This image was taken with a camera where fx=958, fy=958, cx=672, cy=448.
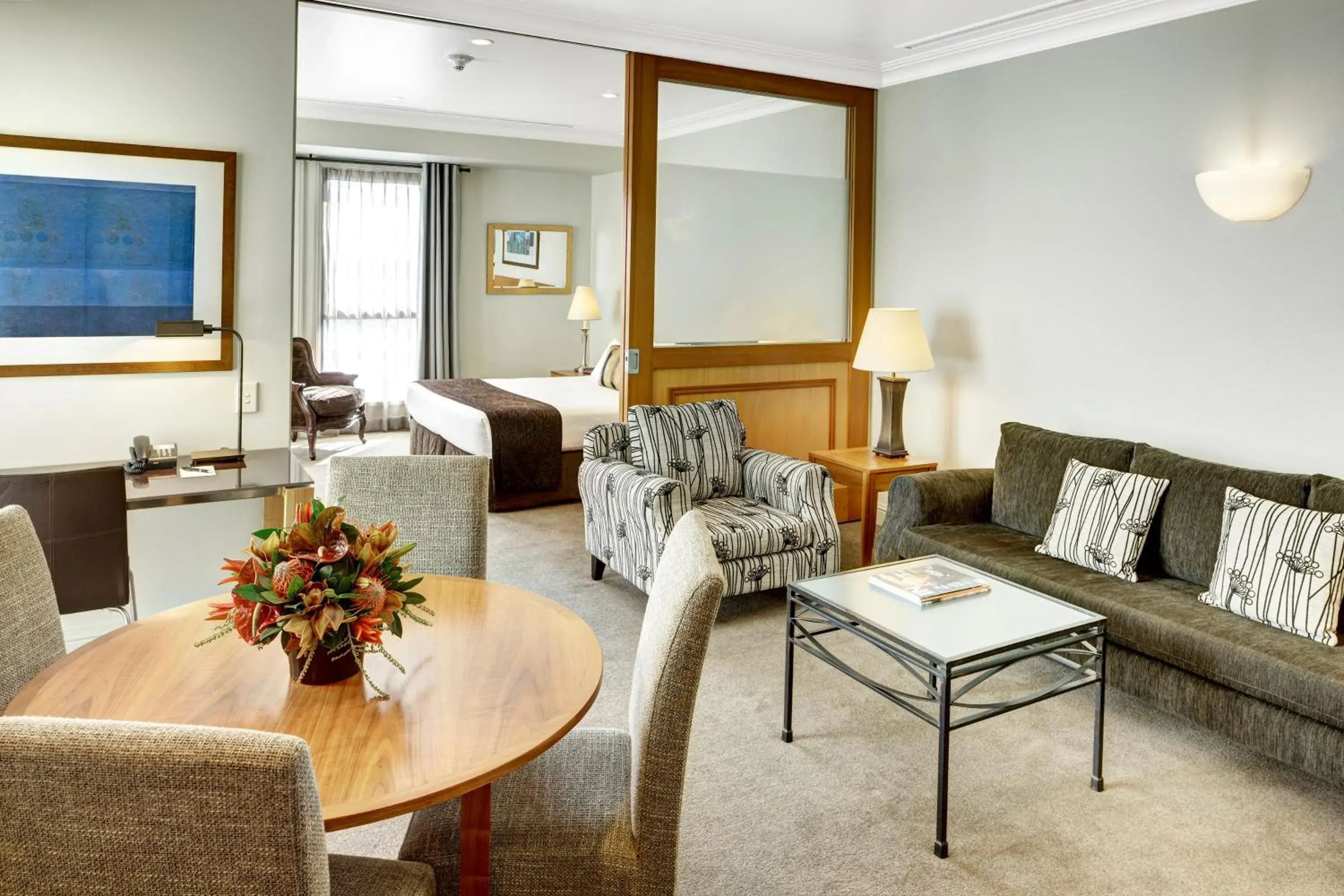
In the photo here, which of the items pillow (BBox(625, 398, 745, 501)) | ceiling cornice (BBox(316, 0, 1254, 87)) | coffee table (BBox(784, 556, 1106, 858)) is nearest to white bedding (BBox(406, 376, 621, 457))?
pillow (BBox(625, 398, 745, 501))

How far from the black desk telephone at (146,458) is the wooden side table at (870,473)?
2934 mm

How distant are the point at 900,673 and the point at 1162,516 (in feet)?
3.59

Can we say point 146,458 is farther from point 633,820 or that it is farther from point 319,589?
point 633,820

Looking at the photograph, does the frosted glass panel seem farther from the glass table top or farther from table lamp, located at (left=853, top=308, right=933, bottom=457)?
the glass table top

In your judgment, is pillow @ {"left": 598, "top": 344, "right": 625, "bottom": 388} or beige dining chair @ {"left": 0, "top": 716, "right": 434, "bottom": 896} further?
pillow @ {"left": 598, "top": 344, "right": 625, "bottom": 388}

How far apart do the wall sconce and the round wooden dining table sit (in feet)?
9.75

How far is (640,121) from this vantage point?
458cm

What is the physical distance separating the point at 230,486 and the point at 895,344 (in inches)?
118

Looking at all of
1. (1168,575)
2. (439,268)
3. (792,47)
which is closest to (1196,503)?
(1168,575)

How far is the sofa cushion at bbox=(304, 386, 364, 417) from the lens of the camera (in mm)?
7129

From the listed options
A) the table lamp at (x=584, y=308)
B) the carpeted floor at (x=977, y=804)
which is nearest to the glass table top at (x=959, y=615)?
the carpeted floor at (x=977, y=804)

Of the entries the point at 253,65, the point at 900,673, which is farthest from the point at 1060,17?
the point at 253,65

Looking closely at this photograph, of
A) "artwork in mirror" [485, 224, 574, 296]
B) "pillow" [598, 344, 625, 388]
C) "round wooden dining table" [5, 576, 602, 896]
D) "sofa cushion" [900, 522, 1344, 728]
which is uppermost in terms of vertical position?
"artwork in mirror" [485, 224, 574, 296]

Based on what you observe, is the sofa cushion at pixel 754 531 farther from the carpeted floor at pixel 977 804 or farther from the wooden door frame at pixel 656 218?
the wooden door frame at pixel 656 218
